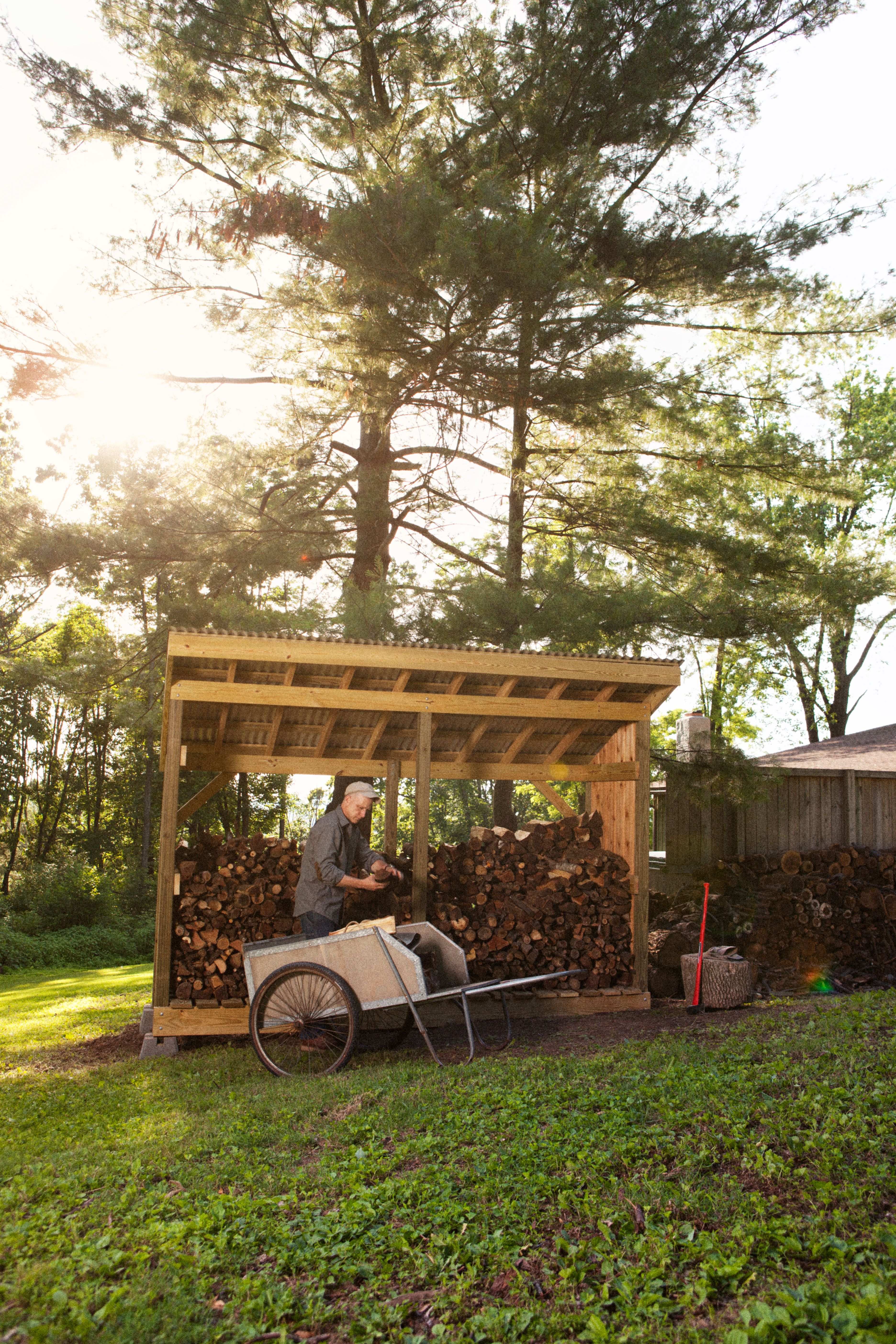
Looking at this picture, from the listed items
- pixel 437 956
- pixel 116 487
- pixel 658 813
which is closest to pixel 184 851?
pixel 437 956

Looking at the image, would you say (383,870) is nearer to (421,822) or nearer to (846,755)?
(421,822)

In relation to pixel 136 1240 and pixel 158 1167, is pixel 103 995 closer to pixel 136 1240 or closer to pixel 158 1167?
pixel 158 1167

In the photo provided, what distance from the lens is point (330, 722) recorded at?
903cm

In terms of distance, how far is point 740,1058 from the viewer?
5.84 meters

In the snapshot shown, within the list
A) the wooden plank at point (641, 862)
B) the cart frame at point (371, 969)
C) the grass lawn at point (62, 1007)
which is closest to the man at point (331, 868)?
the cart frame at point (371, 969)

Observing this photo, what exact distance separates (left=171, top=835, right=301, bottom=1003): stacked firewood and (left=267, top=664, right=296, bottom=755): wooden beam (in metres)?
1.06

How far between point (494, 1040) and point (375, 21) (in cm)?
1139

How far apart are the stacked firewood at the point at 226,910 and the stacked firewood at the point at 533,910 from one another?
1146mm

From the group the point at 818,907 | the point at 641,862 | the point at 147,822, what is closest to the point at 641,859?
the point at 641,862

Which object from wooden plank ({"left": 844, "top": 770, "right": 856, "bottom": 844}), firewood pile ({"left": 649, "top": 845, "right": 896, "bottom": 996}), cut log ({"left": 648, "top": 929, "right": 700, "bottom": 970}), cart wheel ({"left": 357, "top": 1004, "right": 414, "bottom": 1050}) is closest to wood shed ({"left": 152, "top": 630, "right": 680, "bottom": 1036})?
cart wheel ({"left": 357, "top": 1004, "right": 414, "bottom": 1050})

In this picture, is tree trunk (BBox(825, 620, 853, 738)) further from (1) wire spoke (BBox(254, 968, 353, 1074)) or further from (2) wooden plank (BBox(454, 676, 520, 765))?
(1) wire spoke (BBox(254, 968, 353, 1074))

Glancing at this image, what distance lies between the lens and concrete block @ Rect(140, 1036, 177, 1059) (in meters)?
7.43

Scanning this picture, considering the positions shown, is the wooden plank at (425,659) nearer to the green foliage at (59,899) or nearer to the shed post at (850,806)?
the shed post at (850,806)

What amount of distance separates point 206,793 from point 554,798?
12.2 ft
